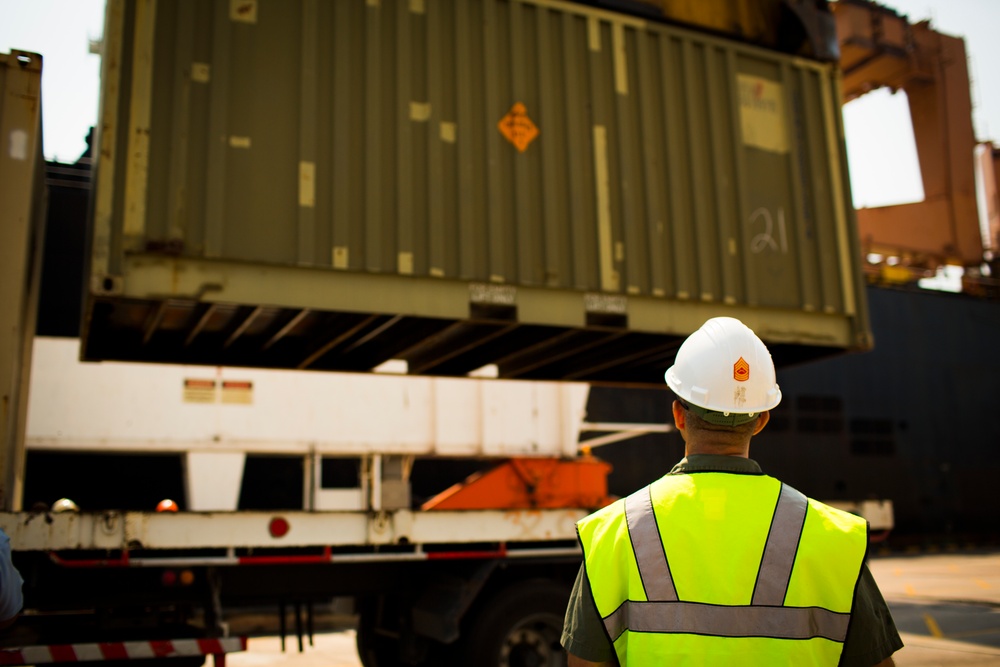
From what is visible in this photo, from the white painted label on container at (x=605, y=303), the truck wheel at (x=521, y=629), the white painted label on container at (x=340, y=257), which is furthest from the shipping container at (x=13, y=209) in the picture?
the white painted label on container at (x=605, y=303)

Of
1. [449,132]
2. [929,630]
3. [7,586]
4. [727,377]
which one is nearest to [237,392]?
[449,132]

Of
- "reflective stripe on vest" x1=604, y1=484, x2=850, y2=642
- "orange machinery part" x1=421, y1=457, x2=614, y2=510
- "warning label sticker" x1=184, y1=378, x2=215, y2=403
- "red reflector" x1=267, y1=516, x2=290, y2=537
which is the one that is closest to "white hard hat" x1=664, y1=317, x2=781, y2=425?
"reflective stripe on vest" x1=604, y1=484, x2=850, y2=642

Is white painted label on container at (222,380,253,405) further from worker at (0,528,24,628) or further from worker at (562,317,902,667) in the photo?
worker at (562,317,902,667)

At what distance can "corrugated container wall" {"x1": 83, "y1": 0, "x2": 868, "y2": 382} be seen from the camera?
4832 millimetres

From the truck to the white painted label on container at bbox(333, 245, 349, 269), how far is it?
0.01 metres

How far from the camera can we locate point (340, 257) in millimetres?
5055

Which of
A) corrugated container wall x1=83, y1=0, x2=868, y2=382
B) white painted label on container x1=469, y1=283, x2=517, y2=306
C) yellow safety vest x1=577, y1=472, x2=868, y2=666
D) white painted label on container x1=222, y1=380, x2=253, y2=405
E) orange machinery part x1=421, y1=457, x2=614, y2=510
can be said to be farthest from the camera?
white painted label on container x1=222, y1=380, x2=253, y2=405

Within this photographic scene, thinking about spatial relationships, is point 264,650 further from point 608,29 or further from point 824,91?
point 824,91

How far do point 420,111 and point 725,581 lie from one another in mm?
4275

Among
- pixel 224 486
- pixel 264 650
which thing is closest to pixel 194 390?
pixel 224 486

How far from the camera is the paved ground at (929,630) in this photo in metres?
7.13

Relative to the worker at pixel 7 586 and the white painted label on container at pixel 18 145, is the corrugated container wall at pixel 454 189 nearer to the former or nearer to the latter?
the white painted label on container at pixel 18 145

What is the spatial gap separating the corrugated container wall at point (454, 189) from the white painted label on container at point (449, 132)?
0.01m

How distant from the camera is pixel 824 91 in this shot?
22.7 ft
